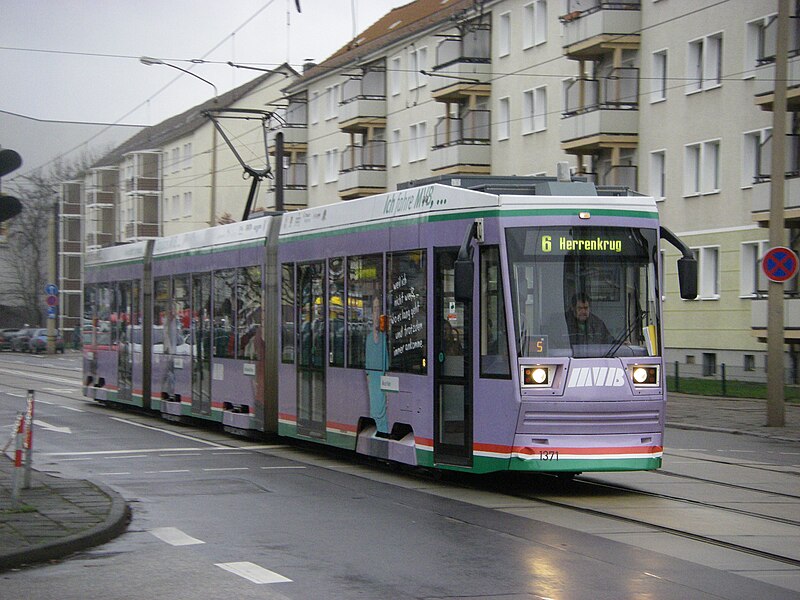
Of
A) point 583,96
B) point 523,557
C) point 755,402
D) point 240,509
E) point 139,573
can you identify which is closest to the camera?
Result: point 139,573

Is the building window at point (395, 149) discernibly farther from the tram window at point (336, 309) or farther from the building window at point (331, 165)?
the tram window at point (336, 309)

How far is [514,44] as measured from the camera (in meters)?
52.3

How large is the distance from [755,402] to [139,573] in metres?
Result: 24.6

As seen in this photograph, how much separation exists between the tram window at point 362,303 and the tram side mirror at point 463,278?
257cm

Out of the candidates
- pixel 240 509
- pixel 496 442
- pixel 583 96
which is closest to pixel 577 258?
pixel 496 442

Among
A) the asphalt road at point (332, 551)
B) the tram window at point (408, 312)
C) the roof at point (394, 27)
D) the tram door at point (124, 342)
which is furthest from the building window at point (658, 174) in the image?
the tram window at point (408, 312)

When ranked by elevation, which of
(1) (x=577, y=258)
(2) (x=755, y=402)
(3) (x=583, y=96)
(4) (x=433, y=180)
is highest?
(3) (x=583, y=96)

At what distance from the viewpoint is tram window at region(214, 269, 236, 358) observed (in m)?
21.5

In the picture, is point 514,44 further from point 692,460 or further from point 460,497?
point 460,497

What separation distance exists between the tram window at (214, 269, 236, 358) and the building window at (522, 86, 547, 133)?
2972cm

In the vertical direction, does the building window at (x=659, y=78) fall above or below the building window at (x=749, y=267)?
above

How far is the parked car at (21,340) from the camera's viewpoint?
82.2m

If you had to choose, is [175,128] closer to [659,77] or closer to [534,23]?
[534,23]

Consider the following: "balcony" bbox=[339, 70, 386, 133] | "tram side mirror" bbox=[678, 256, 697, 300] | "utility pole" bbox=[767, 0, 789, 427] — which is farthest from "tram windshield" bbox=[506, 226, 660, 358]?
"balcony" bbox=[339, 70, 386, 133]
